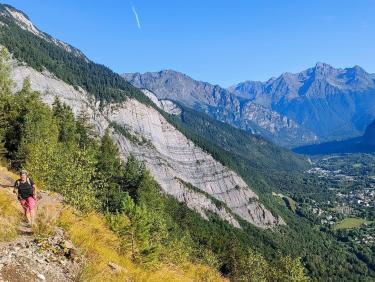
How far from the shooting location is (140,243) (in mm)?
30875

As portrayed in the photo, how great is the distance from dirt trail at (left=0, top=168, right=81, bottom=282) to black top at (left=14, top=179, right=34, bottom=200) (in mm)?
2559

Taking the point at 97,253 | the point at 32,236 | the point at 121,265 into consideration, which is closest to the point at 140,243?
the point at 121,265

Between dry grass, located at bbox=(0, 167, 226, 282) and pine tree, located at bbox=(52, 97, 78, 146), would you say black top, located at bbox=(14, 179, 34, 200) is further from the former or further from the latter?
pine tree, located at bbox=(52, 97, 78, 146)

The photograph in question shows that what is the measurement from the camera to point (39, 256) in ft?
56.5

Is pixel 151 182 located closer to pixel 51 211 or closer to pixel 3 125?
pixel 3 125

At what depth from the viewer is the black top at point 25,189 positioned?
22.7m

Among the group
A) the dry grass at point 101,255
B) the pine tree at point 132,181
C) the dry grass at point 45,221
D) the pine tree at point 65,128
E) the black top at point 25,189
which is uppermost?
the pine tree at point 65,128

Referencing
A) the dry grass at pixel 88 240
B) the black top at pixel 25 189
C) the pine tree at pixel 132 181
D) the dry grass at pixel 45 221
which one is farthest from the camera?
the pine tree at pixel 132 181

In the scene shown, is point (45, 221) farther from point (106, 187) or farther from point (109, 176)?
point (106, 187)

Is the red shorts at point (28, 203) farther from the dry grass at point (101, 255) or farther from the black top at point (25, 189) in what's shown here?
the dry grass at point (101, 255)

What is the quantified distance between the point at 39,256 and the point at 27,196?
6145mm

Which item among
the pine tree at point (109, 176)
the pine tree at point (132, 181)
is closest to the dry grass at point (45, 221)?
the pine tree at point (109, 176)

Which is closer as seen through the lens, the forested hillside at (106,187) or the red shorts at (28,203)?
the red shorts at (28,203)

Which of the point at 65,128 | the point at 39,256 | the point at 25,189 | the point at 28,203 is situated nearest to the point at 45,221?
the point at 28,203
